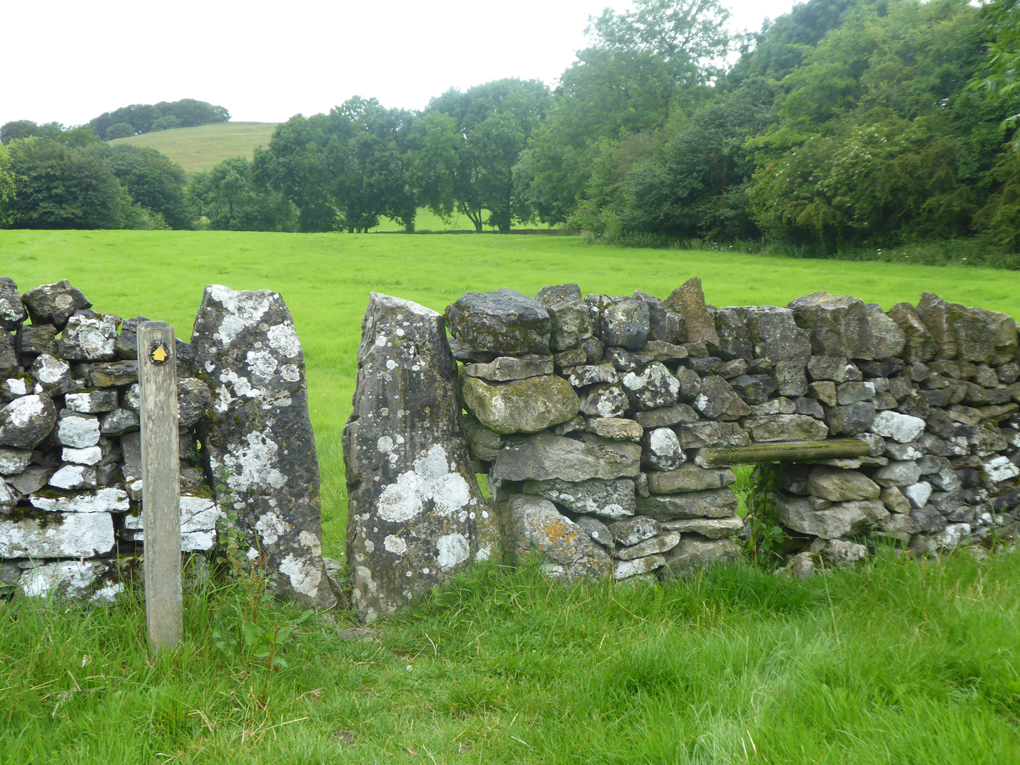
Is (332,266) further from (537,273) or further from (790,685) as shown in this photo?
(790,685)

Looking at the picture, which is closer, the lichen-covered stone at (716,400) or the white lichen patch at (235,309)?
the white lichen patch at (235,309)

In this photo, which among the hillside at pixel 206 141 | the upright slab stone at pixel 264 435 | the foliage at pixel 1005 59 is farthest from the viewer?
the hillside at pixel 206 141

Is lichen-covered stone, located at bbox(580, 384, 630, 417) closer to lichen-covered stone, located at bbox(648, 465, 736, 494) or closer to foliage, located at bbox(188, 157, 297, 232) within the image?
lichen-covered stone, located at bbox(648, 465, 736, 494)

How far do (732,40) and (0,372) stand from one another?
57.6m

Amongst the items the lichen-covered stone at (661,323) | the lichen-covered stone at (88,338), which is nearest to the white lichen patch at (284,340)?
the lichen-covered stone at (88,338)

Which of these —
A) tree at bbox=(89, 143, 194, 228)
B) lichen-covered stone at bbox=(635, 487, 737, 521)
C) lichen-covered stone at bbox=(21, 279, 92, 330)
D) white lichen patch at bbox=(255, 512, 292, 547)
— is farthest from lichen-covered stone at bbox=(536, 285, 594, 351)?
tree at bbox=(89, 143, 194, 228)

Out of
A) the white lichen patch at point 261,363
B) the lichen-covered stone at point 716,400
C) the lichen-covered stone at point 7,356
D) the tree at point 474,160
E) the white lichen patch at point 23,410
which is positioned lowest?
the lichen-covered stone at point 716,400

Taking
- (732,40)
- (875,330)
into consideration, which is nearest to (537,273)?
(875,330)

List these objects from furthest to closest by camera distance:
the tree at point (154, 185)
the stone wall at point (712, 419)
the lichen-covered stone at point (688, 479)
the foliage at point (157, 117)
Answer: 1. the foliage at point (157, 117)
2. the tree at point (154, 185)
3. the lichen-covered stone at point (688, 479)
4. the stone wall at point (712, 419)

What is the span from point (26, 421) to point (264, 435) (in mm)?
1097

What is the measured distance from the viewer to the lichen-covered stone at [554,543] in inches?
153

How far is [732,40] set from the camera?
4994 cm

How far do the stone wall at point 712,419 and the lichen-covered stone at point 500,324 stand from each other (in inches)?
0.4

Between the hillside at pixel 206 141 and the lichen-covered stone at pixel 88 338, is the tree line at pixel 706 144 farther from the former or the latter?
the hillside at pixel 206 141
